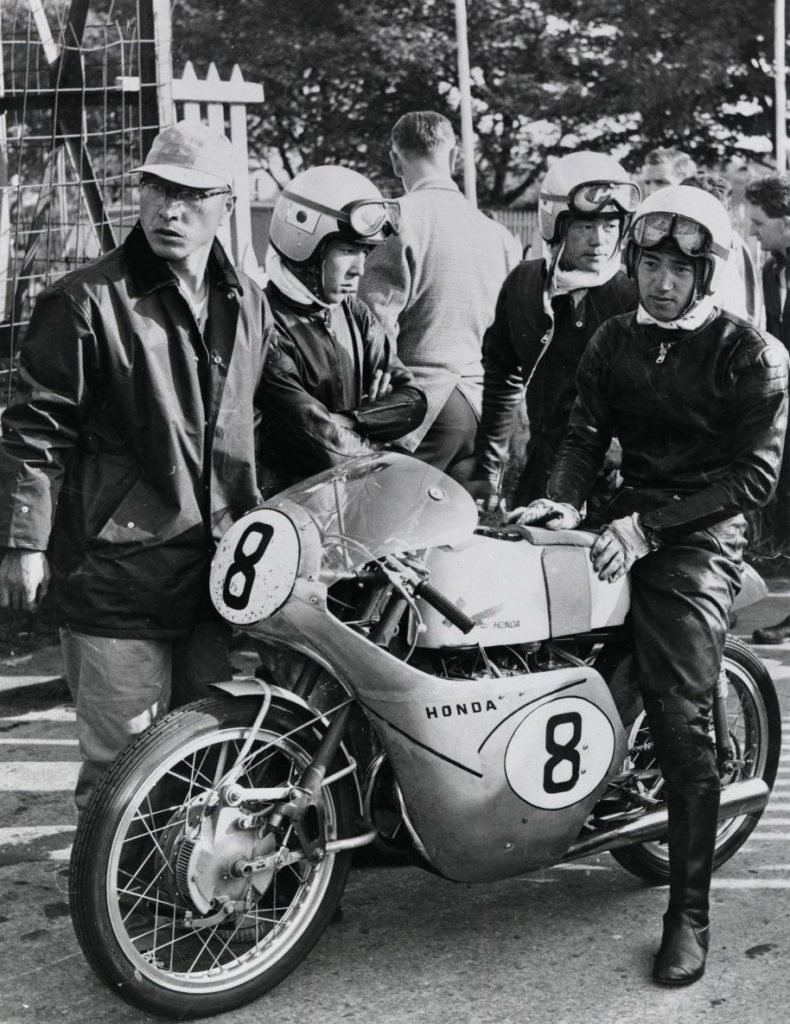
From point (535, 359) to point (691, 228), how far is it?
1.36 metres

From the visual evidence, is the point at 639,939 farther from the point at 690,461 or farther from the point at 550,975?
the point at 690,461

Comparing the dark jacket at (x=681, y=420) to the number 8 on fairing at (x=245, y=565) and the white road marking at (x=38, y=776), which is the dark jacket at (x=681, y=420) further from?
the white road marking at (x=38, y=776)

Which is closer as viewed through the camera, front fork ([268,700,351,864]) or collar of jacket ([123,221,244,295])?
front fork ([268,700,351,864])

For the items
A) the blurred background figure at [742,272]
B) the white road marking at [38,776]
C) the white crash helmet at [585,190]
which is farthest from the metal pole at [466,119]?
the white road marking at [38,776]

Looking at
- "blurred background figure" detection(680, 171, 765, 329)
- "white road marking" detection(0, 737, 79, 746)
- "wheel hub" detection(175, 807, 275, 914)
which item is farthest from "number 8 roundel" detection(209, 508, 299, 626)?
"blurred background figure" detection(680, 171, 765, 329)

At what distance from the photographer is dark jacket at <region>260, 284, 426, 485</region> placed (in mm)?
3754

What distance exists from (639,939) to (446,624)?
1.04 meters

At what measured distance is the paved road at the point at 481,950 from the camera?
3242 millimetres

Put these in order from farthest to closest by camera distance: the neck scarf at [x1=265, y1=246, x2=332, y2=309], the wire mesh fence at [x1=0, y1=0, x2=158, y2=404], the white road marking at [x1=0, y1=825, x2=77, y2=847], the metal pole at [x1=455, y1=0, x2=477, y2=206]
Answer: the metal pole at [x1=455, y1=0, x2=477, y2=206] < the wire mesh fence at [x1=0, y1=0, x2=158, y2=404] < the white road marking at [x1=0, y1=825, x2=77, y2=847] < the neck scarf at [x1=265, y1=246, x2=332, y2=309]

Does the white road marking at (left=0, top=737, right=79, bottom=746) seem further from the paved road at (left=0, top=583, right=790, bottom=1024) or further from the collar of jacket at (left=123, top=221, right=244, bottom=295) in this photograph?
the collar of jacket at (left=123, top=221, right=244, bottom=295)

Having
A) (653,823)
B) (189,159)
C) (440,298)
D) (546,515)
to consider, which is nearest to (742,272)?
(440,298)

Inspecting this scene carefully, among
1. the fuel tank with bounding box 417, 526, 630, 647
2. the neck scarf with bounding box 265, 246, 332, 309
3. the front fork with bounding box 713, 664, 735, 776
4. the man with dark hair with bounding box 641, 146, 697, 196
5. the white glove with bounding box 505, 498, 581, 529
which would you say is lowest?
the front fork with bounding box 713, 664, 735, 776

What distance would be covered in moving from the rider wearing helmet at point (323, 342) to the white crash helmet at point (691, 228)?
770mm

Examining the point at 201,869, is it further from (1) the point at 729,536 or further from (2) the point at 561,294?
(2) the point at 561,294
